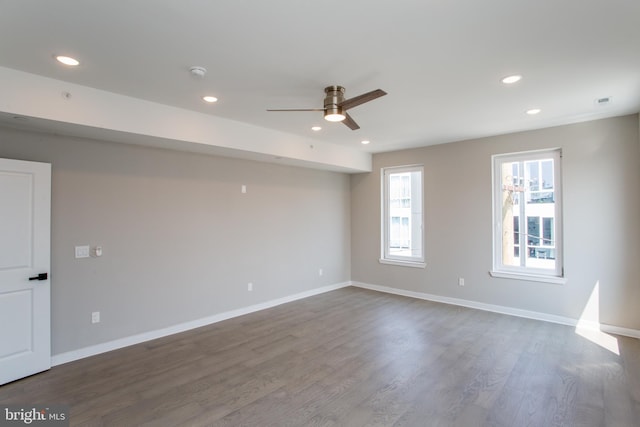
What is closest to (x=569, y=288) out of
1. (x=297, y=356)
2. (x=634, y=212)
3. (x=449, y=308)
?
(x=634, y=212)

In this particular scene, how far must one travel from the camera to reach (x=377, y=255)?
6.46 metres

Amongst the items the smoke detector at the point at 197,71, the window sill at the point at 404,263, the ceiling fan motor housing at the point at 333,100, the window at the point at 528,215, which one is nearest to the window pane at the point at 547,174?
the window at the point at 528,215

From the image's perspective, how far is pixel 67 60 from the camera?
8.38ft

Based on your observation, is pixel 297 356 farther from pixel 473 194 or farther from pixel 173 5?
pixel 473 194

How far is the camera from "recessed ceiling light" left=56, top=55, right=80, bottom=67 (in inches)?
98.7

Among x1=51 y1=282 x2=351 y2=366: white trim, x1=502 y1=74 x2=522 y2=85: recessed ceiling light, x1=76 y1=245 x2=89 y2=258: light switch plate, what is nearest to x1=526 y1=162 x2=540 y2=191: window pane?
x1=502 y1=74 x2=522 y2=85: recessed ceiling light

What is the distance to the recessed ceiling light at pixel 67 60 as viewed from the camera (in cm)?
251

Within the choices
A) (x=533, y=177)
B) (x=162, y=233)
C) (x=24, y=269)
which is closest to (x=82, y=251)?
(x=24, y=269)

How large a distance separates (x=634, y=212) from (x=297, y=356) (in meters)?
4.35

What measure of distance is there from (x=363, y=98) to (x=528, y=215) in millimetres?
3562

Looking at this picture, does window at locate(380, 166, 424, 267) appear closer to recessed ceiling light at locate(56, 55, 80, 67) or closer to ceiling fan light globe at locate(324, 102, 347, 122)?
ceiling fan light globe at locate(324, 102, 347, 122)

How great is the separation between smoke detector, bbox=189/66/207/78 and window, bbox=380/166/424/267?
4232 mm

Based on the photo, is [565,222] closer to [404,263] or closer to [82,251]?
[404,263]

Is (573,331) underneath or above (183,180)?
underneath
